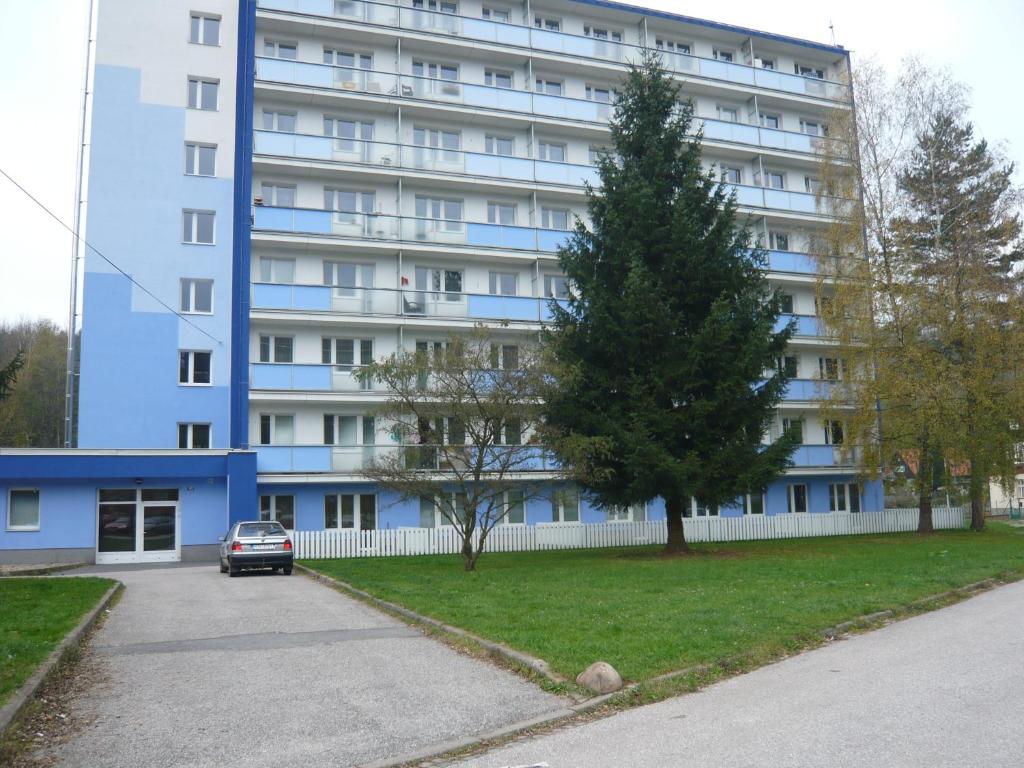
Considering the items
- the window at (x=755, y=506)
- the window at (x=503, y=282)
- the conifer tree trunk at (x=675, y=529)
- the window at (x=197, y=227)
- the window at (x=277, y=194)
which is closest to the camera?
the conifer tree trunk at (x=675, y=529)

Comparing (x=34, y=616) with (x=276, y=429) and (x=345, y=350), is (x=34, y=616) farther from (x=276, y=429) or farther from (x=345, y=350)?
(x=345, y=350)

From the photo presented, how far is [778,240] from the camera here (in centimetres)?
4244

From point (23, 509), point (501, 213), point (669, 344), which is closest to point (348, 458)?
point (23, 509)

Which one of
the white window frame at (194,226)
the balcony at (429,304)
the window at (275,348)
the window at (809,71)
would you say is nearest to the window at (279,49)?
the white window frame at (194,226)

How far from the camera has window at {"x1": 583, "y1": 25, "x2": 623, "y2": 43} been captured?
41.0 meters

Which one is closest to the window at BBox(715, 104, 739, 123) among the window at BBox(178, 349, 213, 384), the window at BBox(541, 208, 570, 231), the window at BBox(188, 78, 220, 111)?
the window at BBox(541, 208, 570, 231)

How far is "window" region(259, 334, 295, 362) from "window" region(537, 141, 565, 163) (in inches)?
538

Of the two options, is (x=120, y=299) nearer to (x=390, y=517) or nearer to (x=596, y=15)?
(x=390, y=517)

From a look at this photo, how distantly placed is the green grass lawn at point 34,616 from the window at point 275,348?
46.2ft

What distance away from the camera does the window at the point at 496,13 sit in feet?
129

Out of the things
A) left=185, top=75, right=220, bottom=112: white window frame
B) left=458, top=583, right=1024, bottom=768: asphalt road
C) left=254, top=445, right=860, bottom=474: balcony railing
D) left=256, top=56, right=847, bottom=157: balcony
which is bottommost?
left=458, top=583, right=1024, bottom=768: asphalt road

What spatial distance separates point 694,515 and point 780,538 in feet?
12.7

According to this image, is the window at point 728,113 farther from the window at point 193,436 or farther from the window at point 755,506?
the window at point 193,436

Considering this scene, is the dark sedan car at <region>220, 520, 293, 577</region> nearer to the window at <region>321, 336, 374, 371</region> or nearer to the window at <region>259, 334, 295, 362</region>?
the window at <region>259, 334, 295, 362</region>
